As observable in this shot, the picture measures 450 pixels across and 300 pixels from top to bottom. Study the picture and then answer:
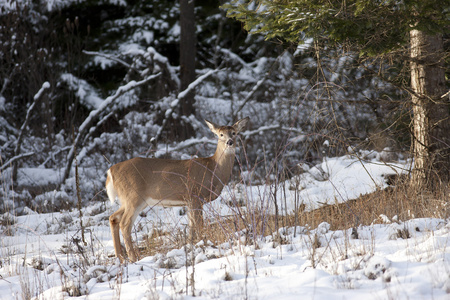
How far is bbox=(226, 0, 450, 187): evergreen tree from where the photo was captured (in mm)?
5328

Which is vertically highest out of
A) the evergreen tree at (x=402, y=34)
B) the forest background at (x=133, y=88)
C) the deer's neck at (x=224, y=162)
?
the forest background at (x=133, y=88)

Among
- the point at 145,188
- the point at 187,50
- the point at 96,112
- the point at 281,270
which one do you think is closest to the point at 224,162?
the point at 145,188

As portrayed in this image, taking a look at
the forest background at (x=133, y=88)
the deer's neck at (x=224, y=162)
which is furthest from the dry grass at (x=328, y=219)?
the forest background at (x=133, y=88)

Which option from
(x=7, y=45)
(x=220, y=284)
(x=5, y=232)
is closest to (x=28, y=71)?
(x=7, y=45)

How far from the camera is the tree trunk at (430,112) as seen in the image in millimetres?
6102

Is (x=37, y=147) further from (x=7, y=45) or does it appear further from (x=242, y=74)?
(x=242, y=74)

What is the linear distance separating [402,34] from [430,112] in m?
1.16

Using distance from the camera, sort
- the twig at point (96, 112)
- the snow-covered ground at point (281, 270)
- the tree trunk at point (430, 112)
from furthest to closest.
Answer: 1. the twig at point (96, 112)
2. the tree trunk at point (430, 112)
3. the snow-covered ground at point (281, 270)

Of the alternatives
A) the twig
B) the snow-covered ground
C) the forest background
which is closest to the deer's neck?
the snow-covered ground

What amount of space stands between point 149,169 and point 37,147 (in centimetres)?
790

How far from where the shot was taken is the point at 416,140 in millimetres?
6203

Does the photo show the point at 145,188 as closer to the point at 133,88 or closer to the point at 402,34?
the point at 402,34

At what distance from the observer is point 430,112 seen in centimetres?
617

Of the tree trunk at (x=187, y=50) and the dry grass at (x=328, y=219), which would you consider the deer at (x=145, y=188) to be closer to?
the dry grass at (x=328, y=219)
